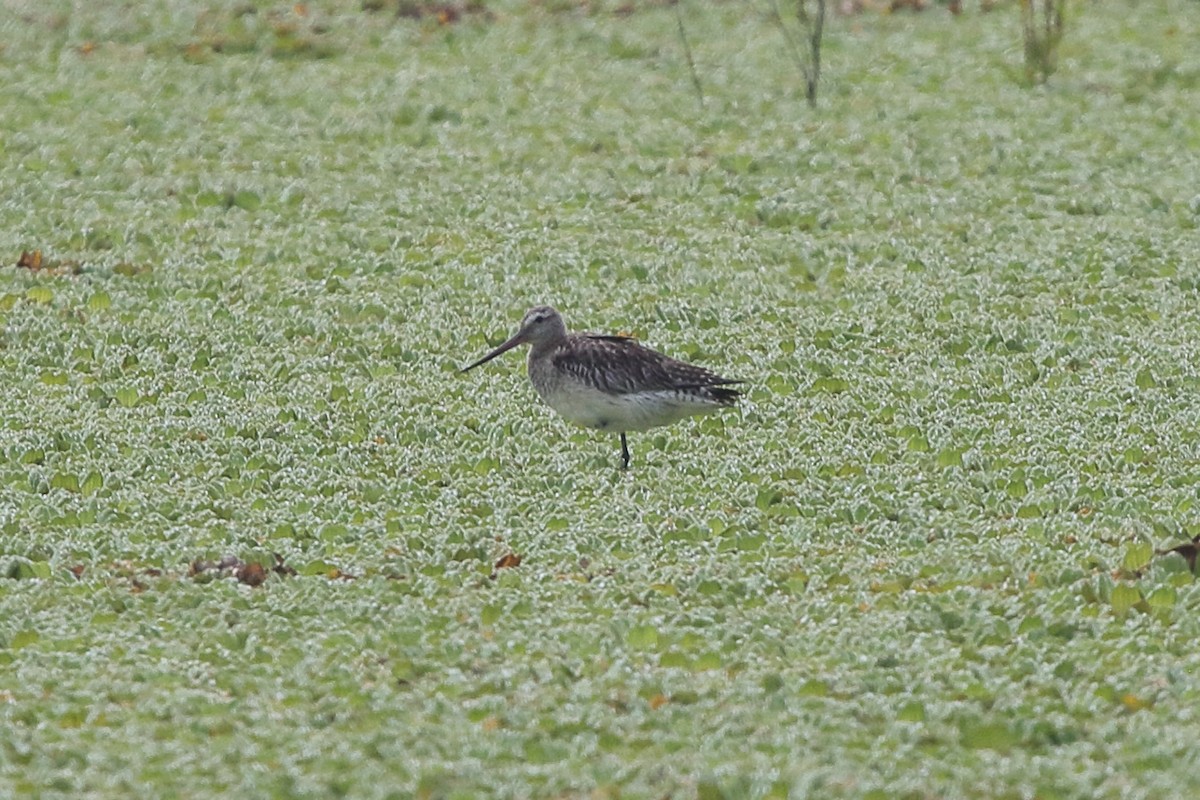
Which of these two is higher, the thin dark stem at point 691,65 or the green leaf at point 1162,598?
the green leaf at point 1162,598

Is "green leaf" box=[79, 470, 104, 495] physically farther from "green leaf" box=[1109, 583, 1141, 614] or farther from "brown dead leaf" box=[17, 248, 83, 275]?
"green leaf" box=[1109, 583, 1141, 614]

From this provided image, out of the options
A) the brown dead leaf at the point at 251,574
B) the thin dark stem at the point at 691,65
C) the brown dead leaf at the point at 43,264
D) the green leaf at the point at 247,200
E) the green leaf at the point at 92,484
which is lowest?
the thin dark stem at the point at 691,65

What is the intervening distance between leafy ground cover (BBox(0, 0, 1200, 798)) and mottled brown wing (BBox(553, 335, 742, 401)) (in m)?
0.30

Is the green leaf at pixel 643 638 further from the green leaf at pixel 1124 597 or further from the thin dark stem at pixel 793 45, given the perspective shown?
the thin dark stem at pixel 793 45

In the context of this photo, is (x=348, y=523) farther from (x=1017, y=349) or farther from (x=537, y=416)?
(x=1017, y=349)

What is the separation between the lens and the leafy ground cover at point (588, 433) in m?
5.70

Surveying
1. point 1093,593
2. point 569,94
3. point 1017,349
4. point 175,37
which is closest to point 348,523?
point 1093,593

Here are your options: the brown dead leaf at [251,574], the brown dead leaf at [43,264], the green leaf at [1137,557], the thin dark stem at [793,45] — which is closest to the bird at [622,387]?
the brown dead leaf at [251,574]

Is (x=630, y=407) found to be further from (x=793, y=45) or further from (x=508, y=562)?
(x=793, y=45)

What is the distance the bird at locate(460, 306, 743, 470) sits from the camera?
316 inches

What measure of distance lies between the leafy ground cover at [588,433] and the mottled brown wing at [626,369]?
30 cm

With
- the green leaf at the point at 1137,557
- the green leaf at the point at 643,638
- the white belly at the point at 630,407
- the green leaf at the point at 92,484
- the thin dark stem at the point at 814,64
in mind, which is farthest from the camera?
the thin dark stem at the point at 814,64

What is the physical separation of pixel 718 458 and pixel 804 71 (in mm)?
6370

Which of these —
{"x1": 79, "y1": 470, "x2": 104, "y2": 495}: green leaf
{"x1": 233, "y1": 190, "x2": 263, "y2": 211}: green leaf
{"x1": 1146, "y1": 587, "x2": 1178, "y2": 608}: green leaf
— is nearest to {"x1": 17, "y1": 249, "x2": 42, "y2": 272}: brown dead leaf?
{"x1": 233, "y1": 190, "x2": 263, "y2": 211}: green leaf
